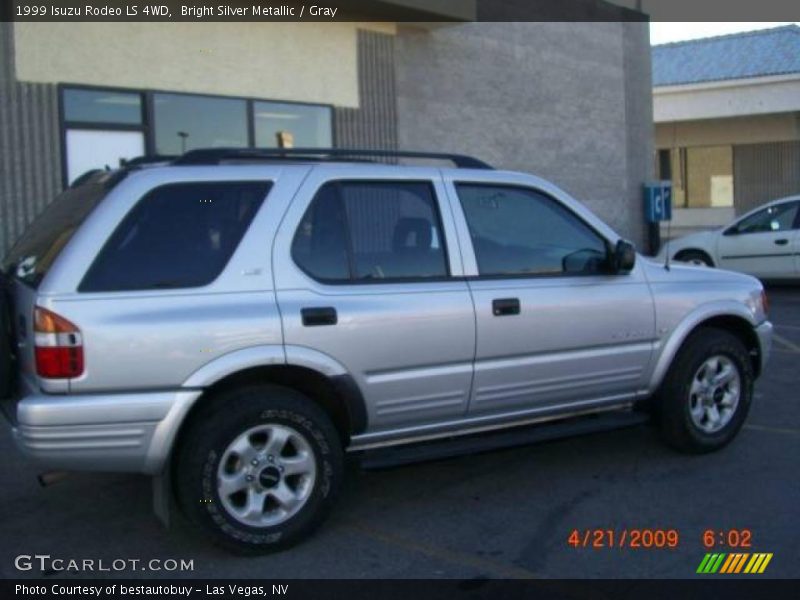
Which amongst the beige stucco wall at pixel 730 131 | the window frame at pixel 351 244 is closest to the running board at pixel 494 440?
the window frame at pixel 351 244

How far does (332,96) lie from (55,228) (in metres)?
9.42

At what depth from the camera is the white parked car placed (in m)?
14.5

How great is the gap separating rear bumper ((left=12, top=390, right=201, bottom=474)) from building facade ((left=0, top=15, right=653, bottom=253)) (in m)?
7.10

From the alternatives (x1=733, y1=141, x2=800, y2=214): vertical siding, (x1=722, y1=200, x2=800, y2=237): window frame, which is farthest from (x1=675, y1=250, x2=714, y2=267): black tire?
(x1=733, y1=141, x2=800, y2=214): vertical siding

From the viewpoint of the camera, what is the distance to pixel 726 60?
29500 millimetres


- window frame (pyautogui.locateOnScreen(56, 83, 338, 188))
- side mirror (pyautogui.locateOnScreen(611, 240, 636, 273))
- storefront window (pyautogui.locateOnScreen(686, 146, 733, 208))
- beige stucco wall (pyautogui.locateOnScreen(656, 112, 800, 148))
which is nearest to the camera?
side mirror (pyautogui.locateOnScreen(611, 240, 636, 273))

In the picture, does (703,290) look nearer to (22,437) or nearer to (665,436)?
(665,436)

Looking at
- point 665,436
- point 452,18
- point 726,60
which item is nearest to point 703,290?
point 665,436

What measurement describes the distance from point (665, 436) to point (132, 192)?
3.55 metres

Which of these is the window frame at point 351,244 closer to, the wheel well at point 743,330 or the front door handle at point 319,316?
the front door handle at point 319,316

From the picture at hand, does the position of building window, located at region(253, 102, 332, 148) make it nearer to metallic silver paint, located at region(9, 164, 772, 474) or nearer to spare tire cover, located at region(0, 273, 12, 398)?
metallic silver paint, located at region(9, 164, 772, 474)

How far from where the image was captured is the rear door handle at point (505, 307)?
502 cm

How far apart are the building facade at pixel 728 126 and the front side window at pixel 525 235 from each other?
912 inches

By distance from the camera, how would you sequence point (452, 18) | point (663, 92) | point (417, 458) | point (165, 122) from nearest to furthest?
point (417, 458) < point (165, 122) < point (452, 18) < point (663, 92)
